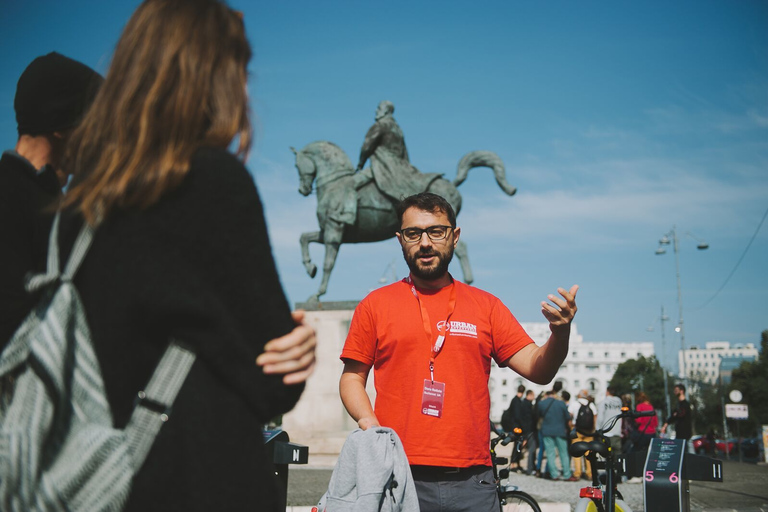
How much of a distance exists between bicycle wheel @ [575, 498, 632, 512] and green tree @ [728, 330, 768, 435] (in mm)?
49419

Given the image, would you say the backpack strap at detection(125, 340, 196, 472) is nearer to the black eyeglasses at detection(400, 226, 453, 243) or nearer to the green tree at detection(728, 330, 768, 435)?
the black eyeglasses at detection(400, 226, 453, 243)

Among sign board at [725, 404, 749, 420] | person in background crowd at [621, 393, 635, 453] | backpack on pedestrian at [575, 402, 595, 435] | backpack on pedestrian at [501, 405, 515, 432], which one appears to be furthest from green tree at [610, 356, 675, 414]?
backpack on pedestrian at [575, 402, 595, 435]

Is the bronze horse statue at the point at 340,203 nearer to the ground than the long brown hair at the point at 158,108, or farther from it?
farther from it

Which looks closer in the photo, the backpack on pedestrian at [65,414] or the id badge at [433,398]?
the backpack on pedestrian at [65,414]

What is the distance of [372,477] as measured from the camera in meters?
2.63

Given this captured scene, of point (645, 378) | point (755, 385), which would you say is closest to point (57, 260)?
point (755, 385)

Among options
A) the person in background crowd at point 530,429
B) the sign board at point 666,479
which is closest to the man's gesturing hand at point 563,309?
the sign board at point 666,479

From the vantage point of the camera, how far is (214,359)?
4.16 feet

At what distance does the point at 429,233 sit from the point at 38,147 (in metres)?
1.87

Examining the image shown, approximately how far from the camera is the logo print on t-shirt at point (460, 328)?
3223 mm

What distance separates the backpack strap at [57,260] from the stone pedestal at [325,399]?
1335 cm

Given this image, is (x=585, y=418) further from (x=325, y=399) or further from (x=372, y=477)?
(x=372, y=477)

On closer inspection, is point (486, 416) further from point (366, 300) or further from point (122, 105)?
point (122, 105)

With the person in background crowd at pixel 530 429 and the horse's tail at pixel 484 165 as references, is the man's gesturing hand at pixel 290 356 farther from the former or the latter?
the horse's tail at pixel 484 165
